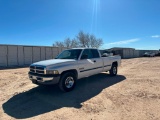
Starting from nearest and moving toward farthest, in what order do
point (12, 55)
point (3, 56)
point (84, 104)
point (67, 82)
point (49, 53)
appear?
point (84, 104), point (67, 82), point (3, 56), point (12, 55), point (49, 53)

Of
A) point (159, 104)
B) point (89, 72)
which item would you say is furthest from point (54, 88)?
point (159, 104)

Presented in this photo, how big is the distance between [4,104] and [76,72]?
3.00 metres

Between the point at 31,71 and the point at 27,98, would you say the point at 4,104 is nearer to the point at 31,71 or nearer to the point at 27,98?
the point at 27,98

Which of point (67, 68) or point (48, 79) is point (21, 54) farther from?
point (48, 79)

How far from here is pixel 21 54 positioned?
21.7 metres

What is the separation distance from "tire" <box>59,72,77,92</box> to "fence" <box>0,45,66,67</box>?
16236 mm

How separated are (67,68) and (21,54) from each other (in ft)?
56.8

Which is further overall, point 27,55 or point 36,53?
point 36,53

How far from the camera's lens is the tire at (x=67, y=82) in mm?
6117

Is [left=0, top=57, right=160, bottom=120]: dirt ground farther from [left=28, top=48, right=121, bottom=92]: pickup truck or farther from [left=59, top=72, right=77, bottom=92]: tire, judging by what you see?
[left=28, top=48, right=121, bottom=92]: pickup truck

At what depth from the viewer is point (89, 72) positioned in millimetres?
7547

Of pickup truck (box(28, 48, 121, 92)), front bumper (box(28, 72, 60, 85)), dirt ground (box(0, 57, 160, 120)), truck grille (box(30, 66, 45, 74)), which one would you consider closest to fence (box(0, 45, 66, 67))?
dirt ground (box(0, 57, 160, 120))

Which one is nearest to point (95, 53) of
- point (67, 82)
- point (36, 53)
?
point (67, 82)

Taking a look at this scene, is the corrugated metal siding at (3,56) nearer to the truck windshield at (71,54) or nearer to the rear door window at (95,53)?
the truck windshield at (71,54)
